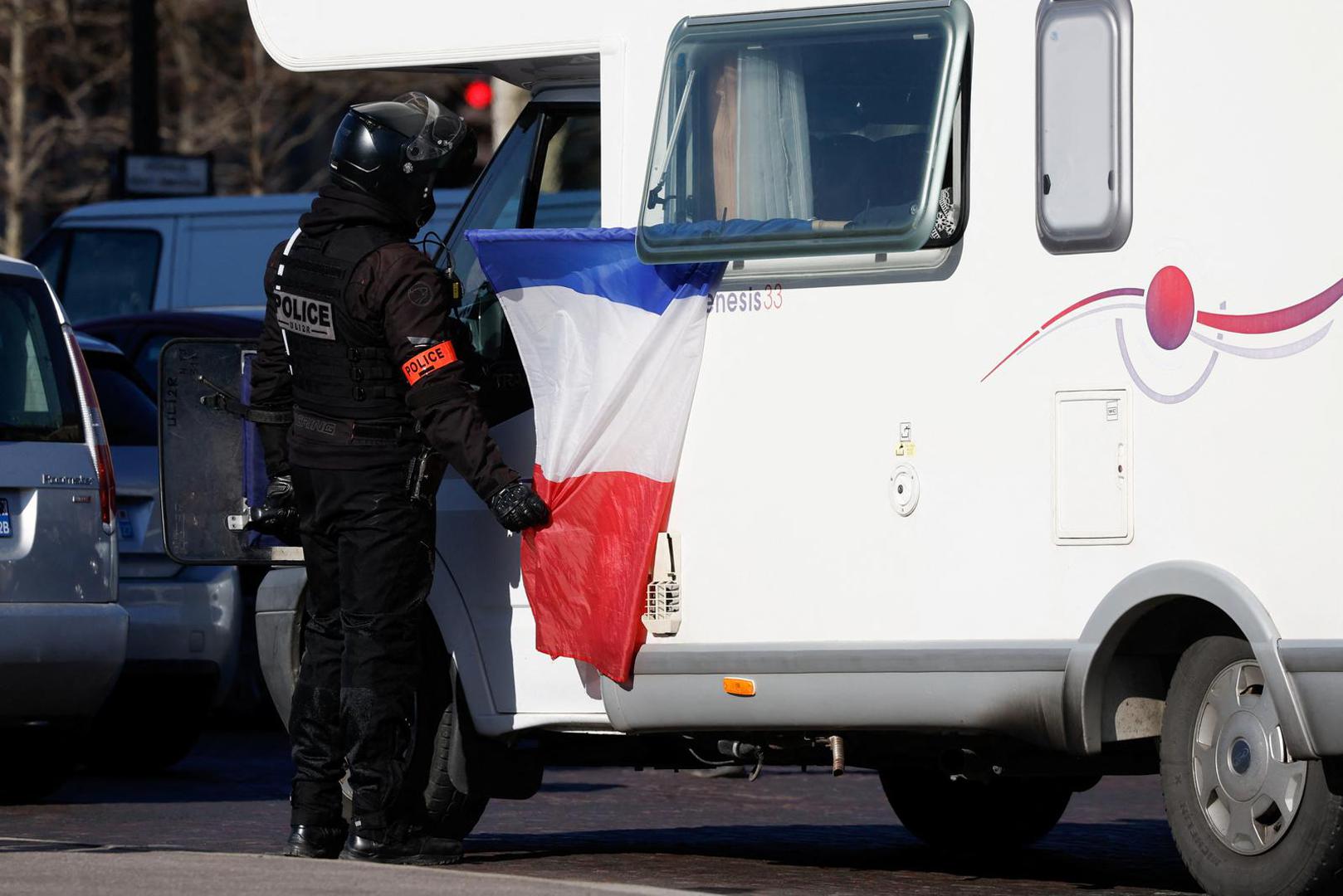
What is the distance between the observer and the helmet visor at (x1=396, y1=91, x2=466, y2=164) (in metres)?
7.38

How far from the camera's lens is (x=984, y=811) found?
8570 millimetres

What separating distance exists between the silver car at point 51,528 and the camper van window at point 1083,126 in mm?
3914

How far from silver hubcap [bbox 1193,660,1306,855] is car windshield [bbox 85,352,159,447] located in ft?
20.0

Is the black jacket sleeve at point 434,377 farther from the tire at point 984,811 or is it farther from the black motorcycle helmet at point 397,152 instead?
the tire at point 984,811

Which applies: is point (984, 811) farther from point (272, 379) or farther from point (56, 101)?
point (56, 101)

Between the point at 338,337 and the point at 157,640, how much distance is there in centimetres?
390

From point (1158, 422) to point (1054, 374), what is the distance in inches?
12.1

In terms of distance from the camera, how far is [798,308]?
276 inches

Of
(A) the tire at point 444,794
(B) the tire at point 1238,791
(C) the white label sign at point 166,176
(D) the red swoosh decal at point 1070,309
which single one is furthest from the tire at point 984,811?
(C) the white label sign at point 166,176

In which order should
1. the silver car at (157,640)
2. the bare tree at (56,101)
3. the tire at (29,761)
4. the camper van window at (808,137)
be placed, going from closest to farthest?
the camper van window at (808,137), the tire at (29,761), the silver car at (157,640), the bare tree at (56,101)

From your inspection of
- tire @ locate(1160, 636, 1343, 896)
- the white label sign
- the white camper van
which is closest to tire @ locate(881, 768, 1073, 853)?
the white camper van

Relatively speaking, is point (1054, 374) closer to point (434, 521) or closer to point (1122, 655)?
point (1122, 655)

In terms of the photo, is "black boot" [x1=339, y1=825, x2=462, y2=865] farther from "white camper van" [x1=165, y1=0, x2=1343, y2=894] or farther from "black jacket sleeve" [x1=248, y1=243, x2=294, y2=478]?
"black jacket sleeve" [x1=248, y1=243, x2=294, y2=478]

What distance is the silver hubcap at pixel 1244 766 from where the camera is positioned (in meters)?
6.43
